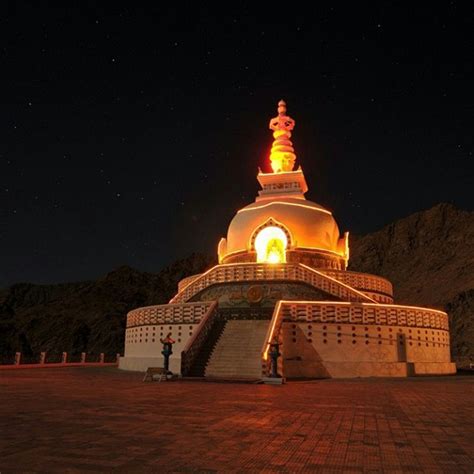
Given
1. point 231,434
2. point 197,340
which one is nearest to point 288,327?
point 197,340

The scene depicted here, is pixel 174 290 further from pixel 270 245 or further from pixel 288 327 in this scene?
pixel 288 327

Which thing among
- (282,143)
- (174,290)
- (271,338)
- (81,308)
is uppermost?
(282,143)

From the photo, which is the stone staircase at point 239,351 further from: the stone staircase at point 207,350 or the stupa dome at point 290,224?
the stupa dome at point 290,224

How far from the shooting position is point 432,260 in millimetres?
98062

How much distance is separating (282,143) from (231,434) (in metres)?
40.0

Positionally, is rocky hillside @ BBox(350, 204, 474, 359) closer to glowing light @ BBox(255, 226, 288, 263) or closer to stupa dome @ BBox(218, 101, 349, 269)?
stupa dome @ BBox(218, 101, 349, 269)

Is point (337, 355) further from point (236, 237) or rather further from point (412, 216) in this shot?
point (412, 216)

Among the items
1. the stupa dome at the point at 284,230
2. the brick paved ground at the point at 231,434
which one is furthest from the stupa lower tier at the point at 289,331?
the brick paved ground at the point at 231,434

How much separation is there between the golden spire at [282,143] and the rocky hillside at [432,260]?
38317 millimetres

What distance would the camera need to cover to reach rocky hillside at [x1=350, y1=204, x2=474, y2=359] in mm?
74938

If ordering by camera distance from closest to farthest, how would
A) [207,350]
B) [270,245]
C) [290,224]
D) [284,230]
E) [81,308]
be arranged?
1. [207,350]
2. [284,230]
3. [270,245]
4. [290,224]
5. [81,308]

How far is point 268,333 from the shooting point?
72.4 ft

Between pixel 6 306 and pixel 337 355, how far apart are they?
111 meters

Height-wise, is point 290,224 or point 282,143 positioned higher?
point 282,143
